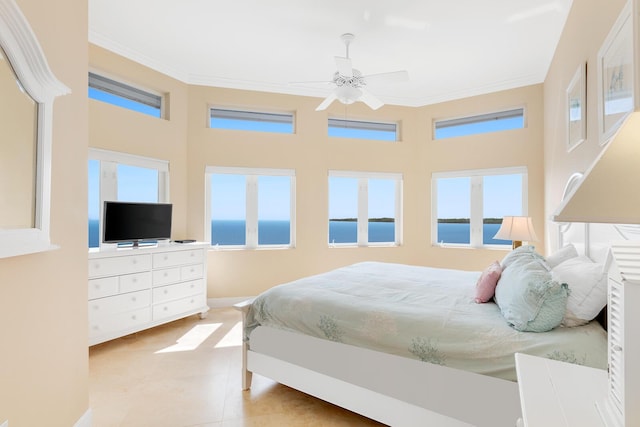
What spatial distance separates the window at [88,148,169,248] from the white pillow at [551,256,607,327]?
398cm

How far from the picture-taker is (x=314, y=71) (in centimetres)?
424

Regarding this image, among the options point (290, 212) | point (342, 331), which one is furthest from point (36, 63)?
point (290, 212)

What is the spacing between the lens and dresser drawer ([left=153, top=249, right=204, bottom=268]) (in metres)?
3.61

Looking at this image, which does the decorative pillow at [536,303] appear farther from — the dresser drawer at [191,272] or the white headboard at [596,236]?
the dresser drawer at [191,272]

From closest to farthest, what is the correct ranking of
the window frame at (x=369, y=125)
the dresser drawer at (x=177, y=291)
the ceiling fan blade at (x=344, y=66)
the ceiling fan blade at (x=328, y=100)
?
the ceiling fan blade at (x=344, y=66), the ceiling fan blade at (x=328, y=100), the dresser drawer at (x=177, y=291), the window frame at (x=369, y=125)

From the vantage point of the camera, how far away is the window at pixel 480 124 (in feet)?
15.1

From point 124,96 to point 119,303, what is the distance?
2433 mm

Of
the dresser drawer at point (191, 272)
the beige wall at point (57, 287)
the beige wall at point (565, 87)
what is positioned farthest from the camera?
the dresser drawer at point (191, 272)

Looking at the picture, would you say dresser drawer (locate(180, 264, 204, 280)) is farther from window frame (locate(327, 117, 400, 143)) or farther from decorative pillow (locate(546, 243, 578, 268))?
decorative pillow (locate(546, 243, 578, 268))

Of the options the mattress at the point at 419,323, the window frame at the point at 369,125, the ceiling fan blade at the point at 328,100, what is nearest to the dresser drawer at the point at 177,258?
the mattress at the point at 419,323

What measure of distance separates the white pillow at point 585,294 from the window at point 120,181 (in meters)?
3.98

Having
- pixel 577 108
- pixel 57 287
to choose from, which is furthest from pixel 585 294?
pixel 57 287

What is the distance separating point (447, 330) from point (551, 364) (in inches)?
24.3

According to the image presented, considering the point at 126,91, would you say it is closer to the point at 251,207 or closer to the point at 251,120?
the point at 251,120
